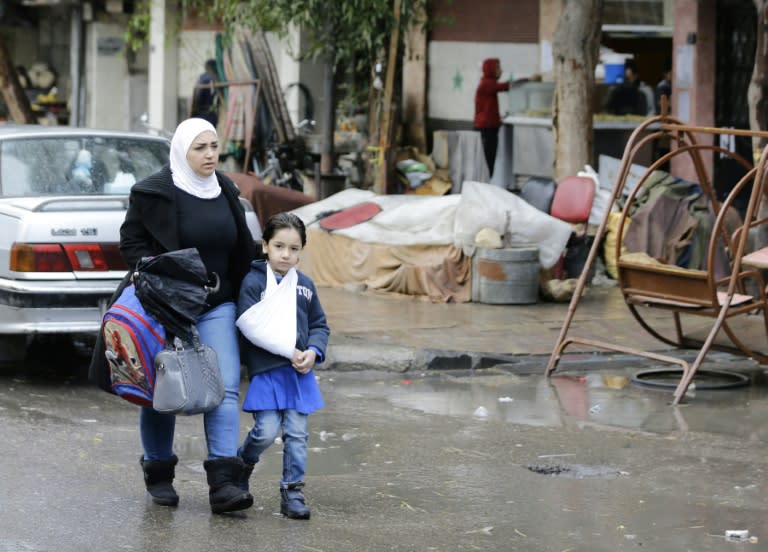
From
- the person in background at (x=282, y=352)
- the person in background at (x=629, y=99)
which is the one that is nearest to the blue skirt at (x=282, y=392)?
the person in background at (x=282, y=352)

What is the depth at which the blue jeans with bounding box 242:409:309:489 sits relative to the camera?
5828mm

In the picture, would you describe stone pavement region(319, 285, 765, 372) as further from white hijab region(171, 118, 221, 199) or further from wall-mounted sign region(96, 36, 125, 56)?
wall-mounted sign region(96, 36, 125, 56)

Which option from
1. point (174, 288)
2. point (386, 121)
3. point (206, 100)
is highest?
point (206, 100)

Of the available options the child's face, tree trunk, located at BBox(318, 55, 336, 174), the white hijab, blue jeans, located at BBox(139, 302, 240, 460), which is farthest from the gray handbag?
tree trunk, located at BBox(318, 55, 336, 174)

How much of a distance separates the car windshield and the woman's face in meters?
3.94

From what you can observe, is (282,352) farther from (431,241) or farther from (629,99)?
(629,99)

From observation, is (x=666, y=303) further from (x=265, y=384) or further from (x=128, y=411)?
(x=265, y=384)

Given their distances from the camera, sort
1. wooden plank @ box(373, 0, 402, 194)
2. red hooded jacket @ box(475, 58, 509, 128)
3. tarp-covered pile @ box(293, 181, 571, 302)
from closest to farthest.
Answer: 1. tarp-covered pile @ box(293, 181, 571, 302)
2. wooden plank @ box(373, 0, 402, 194)
3. red hooded jacket @ box(475, 58, 509, 128)

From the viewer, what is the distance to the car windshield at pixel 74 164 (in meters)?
9.61

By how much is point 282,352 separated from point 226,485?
2.00ft

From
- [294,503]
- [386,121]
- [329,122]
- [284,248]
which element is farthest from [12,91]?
[294,503]

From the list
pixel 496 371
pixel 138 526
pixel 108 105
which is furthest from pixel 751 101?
pixel 108 105

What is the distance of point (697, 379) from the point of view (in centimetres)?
970

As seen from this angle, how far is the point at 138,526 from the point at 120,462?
125 centimetres
